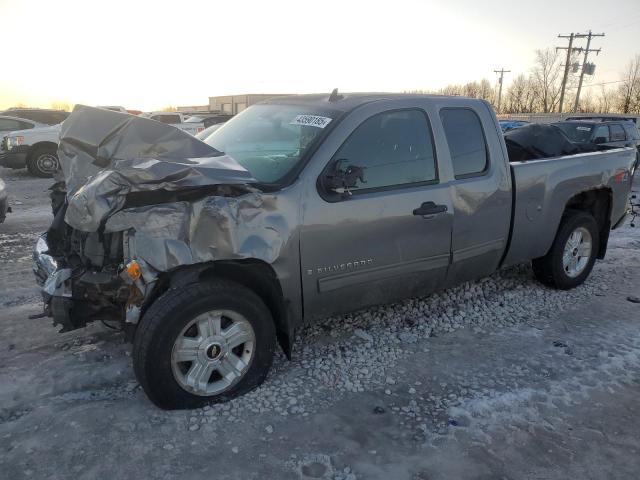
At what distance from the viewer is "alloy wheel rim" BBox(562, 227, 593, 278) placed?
16.4 feet

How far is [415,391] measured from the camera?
3273 mm

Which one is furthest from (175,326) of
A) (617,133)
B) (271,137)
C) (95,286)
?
(617,133)

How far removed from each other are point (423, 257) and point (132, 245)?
6.64ft

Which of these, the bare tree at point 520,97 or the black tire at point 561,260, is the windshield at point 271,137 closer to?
the black tire at point 561,260

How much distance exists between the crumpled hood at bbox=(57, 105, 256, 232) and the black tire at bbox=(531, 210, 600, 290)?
10.9ft

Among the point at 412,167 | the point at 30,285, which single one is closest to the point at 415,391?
the point at 412,167

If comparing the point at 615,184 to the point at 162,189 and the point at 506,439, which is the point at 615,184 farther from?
the point at 162,189

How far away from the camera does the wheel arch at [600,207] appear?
16.9 ft

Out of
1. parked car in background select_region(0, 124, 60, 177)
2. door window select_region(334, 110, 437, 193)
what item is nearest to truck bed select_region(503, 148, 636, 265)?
door window select_region(334, 110, 437, 193)

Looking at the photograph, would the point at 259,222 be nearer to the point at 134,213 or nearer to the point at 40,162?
the point at 134,213

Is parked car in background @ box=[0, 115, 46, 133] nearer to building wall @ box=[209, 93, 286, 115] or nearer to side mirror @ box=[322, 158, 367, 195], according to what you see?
side mirror @ box=[322, 158, 367, 195]

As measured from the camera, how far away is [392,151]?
3566mm

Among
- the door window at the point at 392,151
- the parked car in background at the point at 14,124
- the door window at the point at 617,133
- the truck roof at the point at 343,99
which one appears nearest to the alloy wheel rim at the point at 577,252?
the truck roof at the point at 343,99

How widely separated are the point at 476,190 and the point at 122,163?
2560 mm
